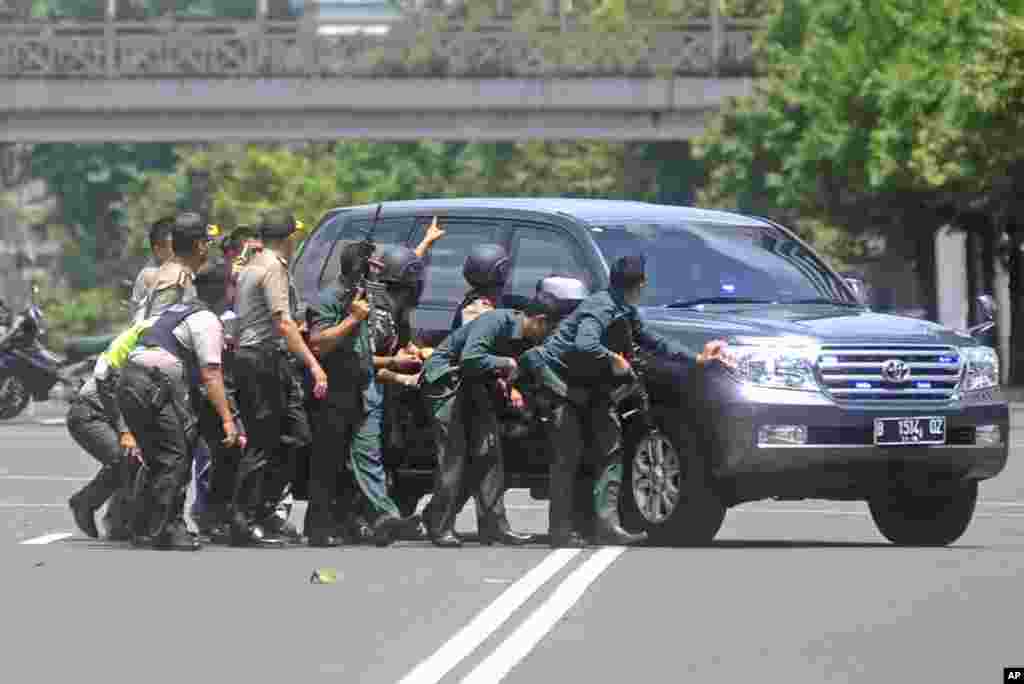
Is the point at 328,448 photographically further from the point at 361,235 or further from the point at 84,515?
the point at 361,235

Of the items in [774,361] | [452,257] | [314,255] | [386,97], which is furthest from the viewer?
[386,97]

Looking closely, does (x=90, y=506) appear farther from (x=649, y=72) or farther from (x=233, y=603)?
(x=649, y=72)

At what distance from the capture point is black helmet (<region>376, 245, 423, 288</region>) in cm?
1730

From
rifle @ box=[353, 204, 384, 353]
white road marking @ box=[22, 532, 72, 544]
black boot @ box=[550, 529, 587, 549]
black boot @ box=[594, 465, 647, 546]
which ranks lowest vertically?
white road marking @ box=[22, 532, 72, 544]

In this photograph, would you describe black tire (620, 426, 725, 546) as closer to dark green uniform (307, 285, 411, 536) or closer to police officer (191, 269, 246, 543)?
dark green uniform (307, 285, 411, 536)

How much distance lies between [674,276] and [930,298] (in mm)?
44525

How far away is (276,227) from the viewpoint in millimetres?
17422

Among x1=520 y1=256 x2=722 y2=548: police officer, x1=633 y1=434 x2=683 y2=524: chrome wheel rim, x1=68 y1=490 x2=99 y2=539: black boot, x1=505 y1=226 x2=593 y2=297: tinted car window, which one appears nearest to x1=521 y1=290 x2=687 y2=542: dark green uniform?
x1=520 y1=256 x2=722 y2=548: police officer

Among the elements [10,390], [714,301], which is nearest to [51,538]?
[714,301]

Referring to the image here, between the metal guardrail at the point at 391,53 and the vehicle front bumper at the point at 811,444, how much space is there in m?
52.6

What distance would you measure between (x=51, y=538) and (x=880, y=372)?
477 cm

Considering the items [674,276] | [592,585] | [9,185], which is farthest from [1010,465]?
[9,185]

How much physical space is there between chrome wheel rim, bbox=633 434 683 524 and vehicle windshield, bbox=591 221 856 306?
825 millimetres

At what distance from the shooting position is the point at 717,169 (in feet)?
225
